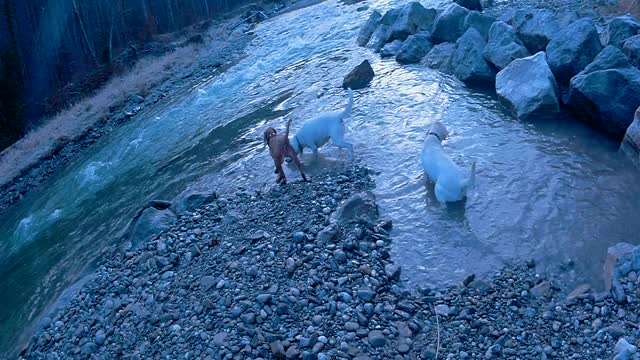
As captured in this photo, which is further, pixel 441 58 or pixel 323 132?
pixel 441 58

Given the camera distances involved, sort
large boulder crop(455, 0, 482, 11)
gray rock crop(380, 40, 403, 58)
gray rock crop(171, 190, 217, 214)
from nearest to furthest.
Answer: gray rock crop(171, 190, 217, 214)
gray rock crop(380, 40, 403, 58)
large boulder crop(455, 0, 482, 11)

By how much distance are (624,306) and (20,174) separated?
21831mm

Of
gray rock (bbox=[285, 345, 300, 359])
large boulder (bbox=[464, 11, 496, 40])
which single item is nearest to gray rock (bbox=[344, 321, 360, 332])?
gray rock (bbox=[285, 345, 300, 359])

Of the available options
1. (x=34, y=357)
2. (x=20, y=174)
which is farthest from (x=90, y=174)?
(x=34, y=357)

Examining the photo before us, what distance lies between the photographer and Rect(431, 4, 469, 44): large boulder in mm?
15281

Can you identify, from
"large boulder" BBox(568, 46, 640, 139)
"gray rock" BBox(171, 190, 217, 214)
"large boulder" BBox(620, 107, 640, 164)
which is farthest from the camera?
"gray rock" BBox(171, 190, 217, 214)

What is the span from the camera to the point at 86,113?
24438mm

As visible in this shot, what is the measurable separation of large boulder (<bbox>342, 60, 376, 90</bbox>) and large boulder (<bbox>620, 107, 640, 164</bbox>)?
23.1ft

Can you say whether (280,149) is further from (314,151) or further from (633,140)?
(633,140)

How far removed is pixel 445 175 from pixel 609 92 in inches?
136

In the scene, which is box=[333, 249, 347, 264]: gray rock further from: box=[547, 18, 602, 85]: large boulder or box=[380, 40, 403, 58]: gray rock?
box=[380, 40, 403, 58]: gray rock

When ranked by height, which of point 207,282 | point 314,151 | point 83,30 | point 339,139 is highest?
point 339,139

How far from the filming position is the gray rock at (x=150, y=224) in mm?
9570

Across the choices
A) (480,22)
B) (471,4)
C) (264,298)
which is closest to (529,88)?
(480,22)
